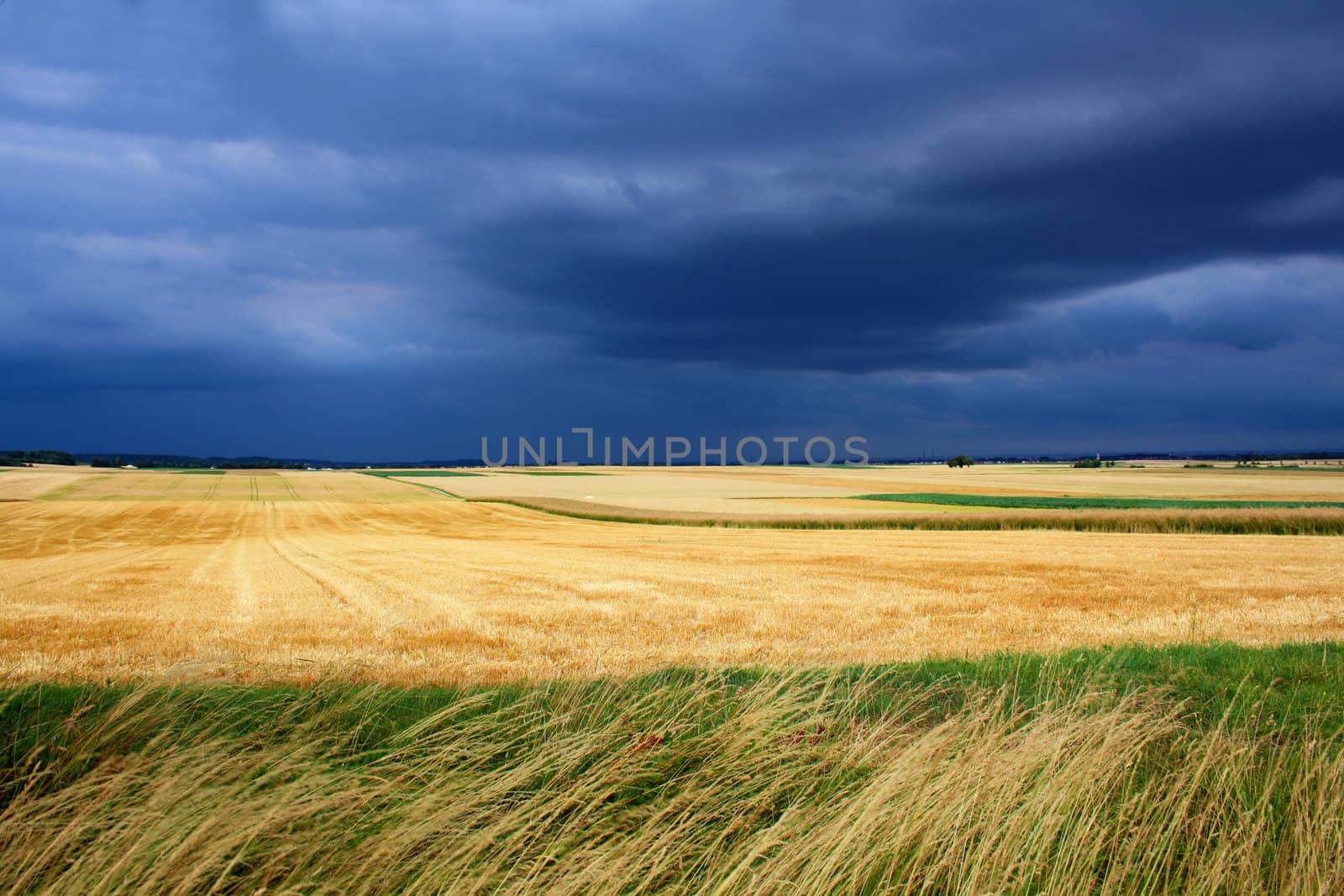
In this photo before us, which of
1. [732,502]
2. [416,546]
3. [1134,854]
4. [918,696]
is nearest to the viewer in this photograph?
[1134,854]

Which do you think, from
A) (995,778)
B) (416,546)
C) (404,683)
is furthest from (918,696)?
(416,546)

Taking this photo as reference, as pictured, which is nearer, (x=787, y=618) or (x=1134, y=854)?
(x=1134, y=854)

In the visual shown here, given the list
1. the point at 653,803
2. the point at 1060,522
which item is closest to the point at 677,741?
the point at 653,803

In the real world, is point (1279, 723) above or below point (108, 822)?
below

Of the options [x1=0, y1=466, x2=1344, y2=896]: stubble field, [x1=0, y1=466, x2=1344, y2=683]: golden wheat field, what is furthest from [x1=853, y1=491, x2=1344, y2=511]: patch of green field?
[x1=0, y1=466, x2=1344, y2=896]: stubble field

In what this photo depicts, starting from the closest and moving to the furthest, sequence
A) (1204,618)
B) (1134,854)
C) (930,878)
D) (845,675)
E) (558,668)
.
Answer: (930,878) → (1134,854) → (845,675) → (558,668) → (1204,618)

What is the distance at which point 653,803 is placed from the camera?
4758 mm

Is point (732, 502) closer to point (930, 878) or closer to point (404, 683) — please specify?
point (404, 683)

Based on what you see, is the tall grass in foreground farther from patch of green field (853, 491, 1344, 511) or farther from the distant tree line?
the distant tree line

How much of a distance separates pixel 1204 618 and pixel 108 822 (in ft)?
53.6

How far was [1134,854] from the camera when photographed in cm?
448

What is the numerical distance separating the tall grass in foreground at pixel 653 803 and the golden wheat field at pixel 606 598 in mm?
2015

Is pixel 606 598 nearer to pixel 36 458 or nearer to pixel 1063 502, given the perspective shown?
pixel 1063 502

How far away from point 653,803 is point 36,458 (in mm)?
190840
